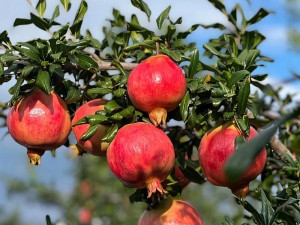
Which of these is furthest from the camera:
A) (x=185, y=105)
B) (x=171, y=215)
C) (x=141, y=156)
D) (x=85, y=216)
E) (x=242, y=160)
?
(x=85, y=216)

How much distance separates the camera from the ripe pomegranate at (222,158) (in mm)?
1145

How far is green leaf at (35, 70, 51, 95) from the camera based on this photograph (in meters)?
1.23

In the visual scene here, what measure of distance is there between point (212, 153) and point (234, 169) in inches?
27.4

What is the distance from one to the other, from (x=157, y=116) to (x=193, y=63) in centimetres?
19

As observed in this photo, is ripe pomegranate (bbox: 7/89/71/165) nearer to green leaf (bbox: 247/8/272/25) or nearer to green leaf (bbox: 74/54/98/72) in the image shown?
green leaf (bbox: 74/54/98/72)

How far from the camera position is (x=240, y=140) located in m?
1.12

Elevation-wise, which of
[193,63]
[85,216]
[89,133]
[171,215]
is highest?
[193,63]

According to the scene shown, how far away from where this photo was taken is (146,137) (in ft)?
3.65

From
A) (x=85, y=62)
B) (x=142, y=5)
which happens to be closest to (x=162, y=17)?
(x=142, y=5)

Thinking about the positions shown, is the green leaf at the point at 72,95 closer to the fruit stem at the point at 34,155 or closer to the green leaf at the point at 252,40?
the fruit stem at the point at 34,155

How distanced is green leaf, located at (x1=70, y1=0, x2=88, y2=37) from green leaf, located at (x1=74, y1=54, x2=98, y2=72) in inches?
5.7

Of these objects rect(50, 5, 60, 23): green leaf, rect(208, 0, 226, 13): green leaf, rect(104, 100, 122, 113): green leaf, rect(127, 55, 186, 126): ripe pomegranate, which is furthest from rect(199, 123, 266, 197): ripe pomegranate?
rect(208, 0, 226, 13): green leaf

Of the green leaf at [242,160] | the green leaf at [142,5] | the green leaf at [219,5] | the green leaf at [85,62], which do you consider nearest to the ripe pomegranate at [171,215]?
the green leaf at [85,62]

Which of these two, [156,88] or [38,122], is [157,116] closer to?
[156,88]
